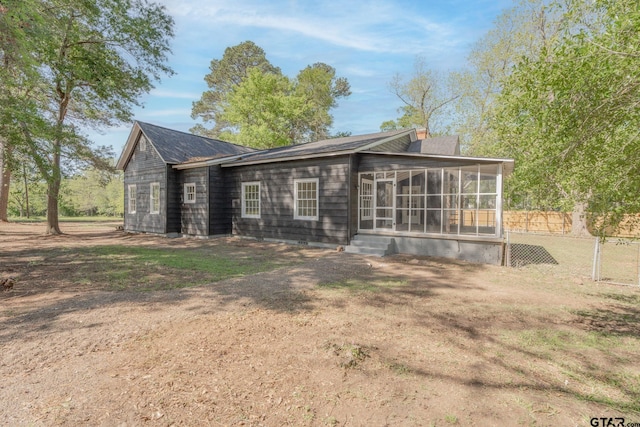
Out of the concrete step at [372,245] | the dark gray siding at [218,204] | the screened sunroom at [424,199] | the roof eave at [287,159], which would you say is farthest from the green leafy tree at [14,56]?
the concrete step at [372,245]

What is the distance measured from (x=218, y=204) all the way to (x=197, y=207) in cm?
114

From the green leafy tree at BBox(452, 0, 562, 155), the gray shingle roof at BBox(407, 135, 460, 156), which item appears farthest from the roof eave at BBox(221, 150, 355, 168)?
the green leafy tree at BBox(452, 0, 562, 155)

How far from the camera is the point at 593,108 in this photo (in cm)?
378

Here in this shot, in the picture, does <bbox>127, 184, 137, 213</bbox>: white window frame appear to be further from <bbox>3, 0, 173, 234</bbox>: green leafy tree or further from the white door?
the white door

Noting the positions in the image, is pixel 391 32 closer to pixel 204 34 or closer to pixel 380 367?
pixel 204 34

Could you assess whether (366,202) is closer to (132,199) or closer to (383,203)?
(383,203)

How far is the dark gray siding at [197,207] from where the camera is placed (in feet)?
46.6

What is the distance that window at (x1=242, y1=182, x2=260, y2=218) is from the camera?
13604mm

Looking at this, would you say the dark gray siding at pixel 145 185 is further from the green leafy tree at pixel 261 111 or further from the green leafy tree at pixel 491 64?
the green leafy tree at pixel 491 64

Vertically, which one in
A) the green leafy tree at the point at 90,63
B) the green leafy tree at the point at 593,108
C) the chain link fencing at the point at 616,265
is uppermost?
the green leafy tree at the point at 90,63

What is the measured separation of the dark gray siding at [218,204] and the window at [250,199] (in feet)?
3.46

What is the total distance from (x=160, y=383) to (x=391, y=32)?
13.1 metres

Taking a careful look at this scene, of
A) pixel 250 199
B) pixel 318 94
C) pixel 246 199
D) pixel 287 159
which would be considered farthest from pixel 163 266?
pixel 318 94

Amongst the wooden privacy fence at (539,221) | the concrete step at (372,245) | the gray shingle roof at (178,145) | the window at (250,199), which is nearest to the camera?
the concrete step at (372,245)
